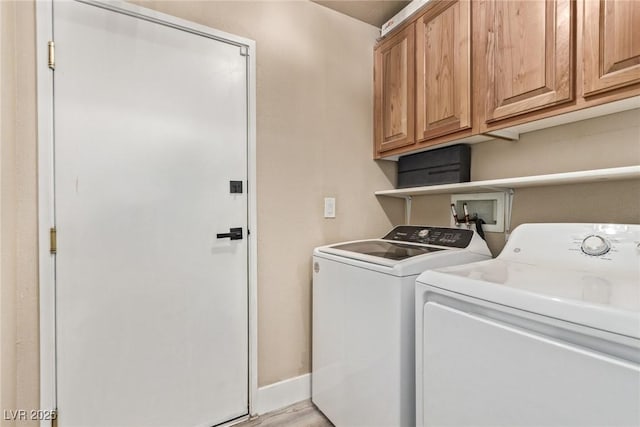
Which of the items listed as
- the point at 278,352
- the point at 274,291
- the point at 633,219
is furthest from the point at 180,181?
the point at 633,219

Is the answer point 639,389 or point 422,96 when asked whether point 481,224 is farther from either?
point 639,389

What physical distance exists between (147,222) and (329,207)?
101 centimetres

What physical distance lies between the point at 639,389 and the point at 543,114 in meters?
0.99

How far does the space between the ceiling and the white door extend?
0.78m

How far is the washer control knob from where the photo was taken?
106 cm

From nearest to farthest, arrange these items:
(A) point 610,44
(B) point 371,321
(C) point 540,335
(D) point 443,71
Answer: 1. (C) point 540,335
2. (A) point 610,44
3. (B) point 371,321
4. (D) point 443,71

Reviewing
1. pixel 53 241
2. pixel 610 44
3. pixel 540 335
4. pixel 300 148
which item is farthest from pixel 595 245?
pixel 53 241

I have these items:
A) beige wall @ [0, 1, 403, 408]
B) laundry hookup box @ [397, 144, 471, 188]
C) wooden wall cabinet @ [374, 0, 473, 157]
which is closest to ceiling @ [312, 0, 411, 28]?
beige wall @ [0, 1, 403, 408]

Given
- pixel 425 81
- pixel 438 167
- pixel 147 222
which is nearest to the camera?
pixel 147 222

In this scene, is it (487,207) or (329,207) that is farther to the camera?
(329,207)

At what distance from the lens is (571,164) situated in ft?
4.41

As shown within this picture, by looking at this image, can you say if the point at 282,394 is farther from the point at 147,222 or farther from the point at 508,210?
the point at 508,210

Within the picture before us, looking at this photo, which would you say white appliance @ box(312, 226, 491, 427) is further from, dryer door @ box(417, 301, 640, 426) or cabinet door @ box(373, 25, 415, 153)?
cabinet door @ box(373, 25, 415, 153)

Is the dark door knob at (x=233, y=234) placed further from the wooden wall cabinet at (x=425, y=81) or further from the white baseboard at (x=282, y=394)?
the wooden wall cabinet at (x=425, y=81)
